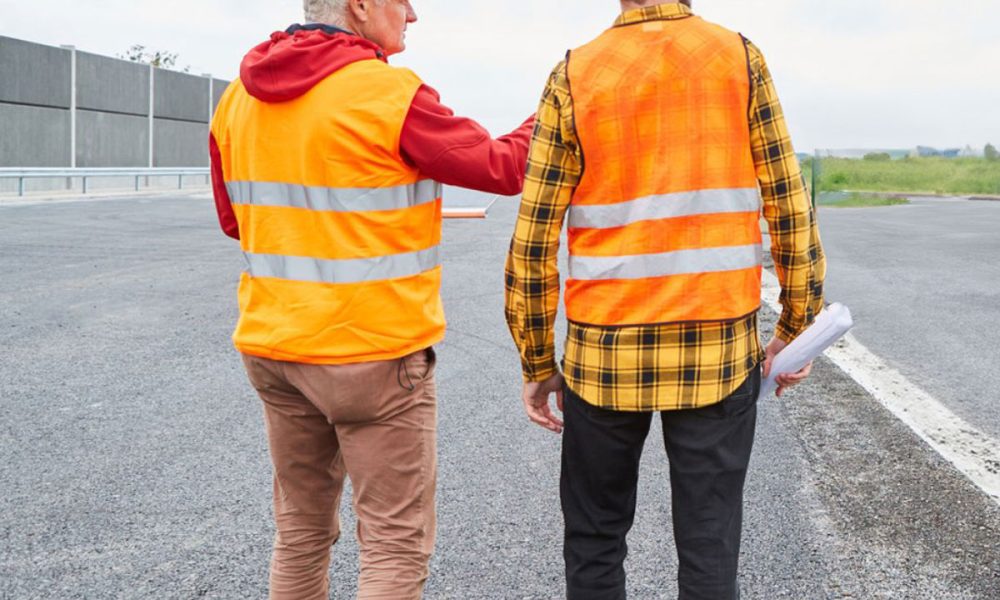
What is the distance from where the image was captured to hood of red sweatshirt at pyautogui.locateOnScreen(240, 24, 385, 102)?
100 inches

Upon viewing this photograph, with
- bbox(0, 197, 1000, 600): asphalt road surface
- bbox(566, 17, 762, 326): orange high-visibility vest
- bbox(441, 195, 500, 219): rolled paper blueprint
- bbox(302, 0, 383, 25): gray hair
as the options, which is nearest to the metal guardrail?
bbox(0, 197, 1000, 600): asphalt road surface

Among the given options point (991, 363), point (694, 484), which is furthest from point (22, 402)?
point (991, 363)

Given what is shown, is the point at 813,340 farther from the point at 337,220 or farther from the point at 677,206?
the point at 337,220

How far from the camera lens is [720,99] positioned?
2436mm

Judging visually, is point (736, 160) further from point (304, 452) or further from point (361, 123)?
point (304, 452)

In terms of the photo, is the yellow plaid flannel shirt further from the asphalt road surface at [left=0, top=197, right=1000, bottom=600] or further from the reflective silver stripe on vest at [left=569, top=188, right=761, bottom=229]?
the asphalt road surface at [left=0, top=197, right=1000, bottom=600]

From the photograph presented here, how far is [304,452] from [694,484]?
3.36 feet

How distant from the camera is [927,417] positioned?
592 centimetres

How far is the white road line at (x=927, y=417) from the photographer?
495 centimetres

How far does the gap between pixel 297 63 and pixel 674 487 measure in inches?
Result: 52.3

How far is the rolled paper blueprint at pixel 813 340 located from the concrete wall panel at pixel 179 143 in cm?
4585

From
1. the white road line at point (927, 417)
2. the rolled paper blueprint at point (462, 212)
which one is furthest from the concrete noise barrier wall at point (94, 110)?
the rolled paper blueprint at point (462, 212)

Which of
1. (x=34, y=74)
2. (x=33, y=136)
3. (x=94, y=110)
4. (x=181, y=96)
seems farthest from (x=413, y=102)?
(x=181, y=96)

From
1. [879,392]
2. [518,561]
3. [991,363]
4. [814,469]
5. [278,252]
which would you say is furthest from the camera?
[991,363]
